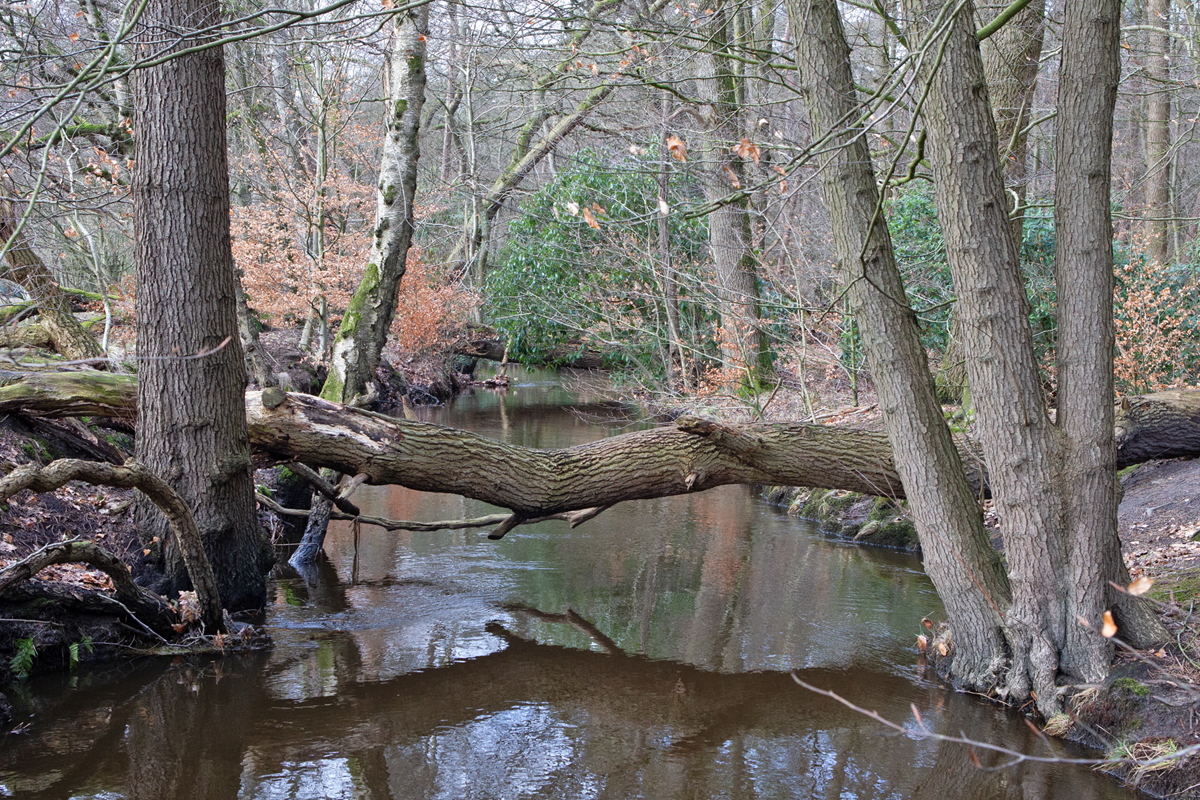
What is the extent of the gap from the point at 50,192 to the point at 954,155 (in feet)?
21.4

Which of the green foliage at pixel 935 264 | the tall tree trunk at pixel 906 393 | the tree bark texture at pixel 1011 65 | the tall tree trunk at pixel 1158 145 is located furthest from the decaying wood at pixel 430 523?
the tall tree trunk at pixel 1158 145

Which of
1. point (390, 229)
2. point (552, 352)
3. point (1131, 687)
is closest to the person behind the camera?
point (1131, 687)

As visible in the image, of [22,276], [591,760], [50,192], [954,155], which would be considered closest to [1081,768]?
[591,760]

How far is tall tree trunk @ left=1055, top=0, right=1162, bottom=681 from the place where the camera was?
489 centimetres

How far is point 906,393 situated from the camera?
17.9 ft

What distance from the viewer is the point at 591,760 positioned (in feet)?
15.1

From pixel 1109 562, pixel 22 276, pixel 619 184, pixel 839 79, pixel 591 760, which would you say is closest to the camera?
pixel 591 760

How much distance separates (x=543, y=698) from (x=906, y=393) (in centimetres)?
293

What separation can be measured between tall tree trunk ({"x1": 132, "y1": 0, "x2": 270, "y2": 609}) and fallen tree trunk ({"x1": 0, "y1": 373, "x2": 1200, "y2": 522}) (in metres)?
0.54

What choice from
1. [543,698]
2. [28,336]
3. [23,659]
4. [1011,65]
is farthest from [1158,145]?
[23,659]

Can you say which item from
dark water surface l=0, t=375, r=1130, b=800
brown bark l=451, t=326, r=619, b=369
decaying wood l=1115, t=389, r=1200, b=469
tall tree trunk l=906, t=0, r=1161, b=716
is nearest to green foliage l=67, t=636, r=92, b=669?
dark water surface l=0, t=375, r=1130, b=800

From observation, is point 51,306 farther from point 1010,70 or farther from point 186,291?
point 1010,70

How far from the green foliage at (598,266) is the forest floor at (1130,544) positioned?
3.00 m

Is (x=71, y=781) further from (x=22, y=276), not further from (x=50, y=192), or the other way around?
(x=22, y=276)
